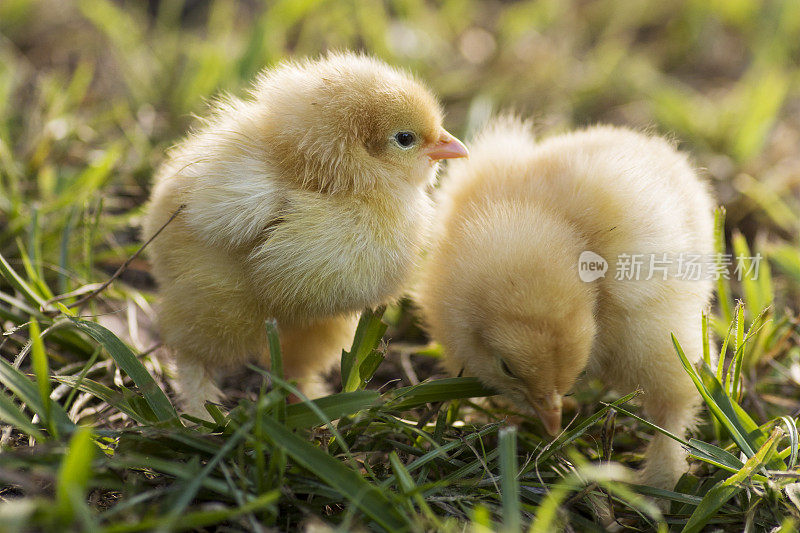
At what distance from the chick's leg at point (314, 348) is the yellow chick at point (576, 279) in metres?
Answer: 0.29

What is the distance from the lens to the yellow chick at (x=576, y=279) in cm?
187

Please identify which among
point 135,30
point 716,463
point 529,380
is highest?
point 135,30

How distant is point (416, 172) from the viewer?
6.85 ft

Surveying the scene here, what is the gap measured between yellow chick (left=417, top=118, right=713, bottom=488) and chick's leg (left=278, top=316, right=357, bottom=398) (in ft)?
0.95

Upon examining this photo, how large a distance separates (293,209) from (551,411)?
92 cm

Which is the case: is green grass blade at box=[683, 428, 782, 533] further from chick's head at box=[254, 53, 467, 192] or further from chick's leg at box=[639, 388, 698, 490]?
chick's head at box=[254, 53, 467, 192]

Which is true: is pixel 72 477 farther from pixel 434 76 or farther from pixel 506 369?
pixel 434 76

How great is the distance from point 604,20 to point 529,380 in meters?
4.15

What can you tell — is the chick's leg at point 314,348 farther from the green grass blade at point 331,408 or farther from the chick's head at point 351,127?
the chick's head at point 351,127

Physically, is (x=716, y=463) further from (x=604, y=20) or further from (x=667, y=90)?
(x=604, y=20)

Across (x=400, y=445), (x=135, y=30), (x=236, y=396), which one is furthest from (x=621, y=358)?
(x=135, y=30)

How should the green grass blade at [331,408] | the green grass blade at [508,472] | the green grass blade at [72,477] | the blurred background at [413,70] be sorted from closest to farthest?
1. the green grass blade at [72,477]
2. the green grass blade at [508,472]
3. the green grass blade at [331,408]
4. the blurred background at [413,70]

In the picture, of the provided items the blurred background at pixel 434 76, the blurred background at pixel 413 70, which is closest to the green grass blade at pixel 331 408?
the blurred background at pixel 413 70

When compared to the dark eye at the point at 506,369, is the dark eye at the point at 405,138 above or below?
above
